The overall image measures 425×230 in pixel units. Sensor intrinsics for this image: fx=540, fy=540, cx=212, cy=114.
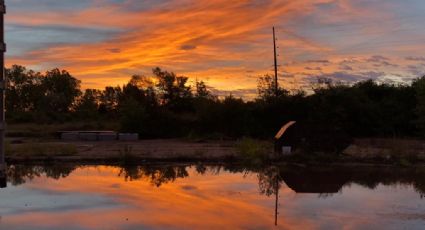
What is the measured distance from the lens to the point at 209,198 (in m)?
13.4

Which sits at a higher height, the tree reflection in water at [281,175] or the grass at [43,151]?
the grass at [43,151]

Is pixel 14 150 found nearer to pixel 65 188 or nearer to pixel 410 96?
pixel 65 188

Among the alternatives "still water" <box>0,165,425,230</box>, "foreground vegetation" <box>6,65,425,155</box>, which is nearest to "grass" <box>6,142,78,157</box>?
"still water" <box>0,165,425,230</box>

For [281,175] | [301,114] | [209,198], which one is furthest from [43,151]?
[301,114]

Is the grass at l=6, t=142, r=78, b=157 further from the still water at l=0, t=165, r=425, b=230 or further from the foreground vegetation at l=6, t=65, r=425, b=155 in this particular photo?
the foreground vegetation at l=6, t=65, r=425, b=155

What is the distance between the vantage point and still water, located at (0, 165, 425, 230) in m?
10.4

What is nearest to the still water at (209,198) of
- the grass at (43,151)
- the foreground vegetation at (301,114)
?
Result: the grass at (43,151)

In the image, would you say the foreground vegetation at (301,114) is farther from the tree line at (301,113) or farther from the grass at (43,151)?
the grass at (43,151)

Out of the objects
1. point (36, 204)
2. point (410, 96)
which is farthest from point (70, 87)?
point (36, 204)

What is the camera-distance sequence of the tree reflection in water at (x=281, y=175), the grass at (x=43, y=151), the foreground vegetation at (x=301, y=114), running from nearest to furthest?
the tree reflection in water at (x=281, y=175)
the grass at (x=43, y=151)
the foreground vegetation at (x=301, y=114)

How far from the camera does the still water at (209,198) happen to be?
10.4m

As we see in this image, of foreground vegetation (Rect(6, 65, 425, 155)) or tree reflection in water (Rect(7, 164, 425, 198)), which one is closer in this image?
tree reflection in water (Rect(7, 164, 425, 198))

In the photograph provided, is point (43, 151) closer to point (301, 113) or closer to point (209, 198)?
point (209, 198)

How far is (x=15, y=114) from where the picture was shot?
250ft
